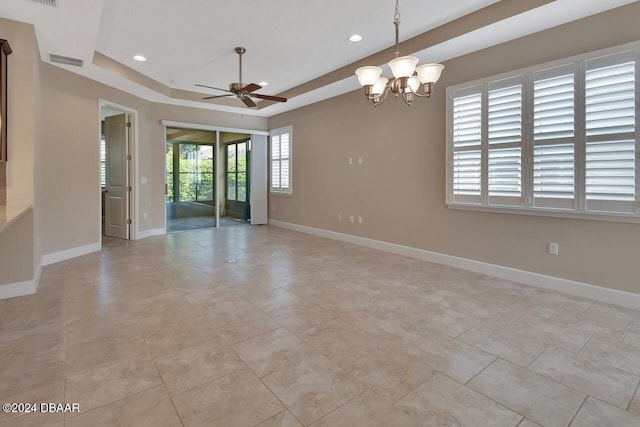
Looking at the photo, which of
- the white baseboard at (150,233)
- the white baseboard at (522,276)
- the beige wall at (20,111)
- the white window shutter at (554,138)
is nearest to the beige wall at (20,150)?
the beige wall at (20,111)

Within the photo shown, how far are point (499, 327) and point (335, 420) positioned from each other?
180 cm

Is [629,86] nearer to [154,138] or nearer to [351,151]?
[351,151]

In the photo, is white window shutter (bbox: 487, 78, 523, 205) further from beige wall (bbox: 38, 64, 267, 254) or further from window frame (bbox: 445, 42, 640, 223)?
beige wall (bbox: 38, 64, 267, 254)

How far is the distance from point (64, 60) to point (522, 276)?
6552mm

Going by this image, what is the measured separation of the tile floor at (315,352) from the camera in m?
1.78

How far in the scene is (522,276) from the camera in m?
3.97

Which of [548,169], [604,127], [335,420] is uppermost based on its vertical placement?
[604,127]

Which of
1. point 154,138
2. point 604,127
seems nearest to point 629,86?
point 604,127

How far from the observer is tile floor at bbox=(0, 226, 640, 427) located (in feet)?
5.85

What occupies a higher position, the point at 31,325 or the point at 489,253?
the point at 489,253

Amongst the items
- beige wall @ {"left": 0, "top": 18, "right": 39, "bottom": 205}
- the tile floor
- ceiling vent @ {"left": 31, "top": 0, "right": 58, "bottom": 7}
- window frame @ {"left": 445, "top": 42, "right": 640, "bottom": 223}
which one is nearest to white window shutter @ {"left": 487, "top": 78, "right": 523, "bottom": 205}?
window frame @ {"left": 445, "top": 42, "right": 640, "bottom": 223}

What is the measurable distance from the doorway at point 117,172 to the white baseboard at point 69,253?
114cm

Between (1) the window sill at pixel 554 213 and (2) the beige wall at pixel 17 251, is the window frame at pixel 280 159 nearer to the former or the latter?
(1) the window sill at pixel 554 213

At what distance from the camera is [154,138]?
6977 mm
